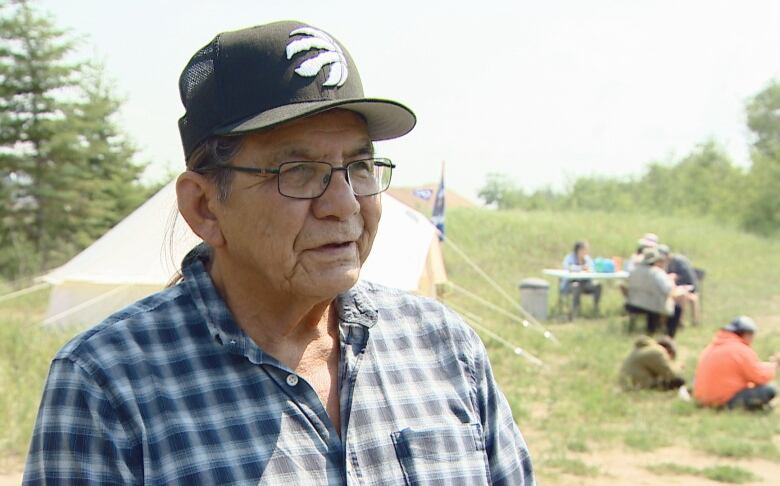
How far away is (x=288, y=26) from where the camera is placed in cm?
147

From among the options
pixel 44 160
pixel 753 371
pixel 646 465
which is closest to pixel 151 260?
pixel 646 465

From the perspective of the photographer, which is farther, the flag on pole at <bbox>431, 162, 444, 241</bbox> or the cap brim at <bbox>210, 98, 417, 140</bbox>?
the flag on pole at <bbox>431, 162, 444, 241</bbox>

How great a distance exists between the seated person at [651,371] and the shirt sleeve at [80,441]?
7.78m

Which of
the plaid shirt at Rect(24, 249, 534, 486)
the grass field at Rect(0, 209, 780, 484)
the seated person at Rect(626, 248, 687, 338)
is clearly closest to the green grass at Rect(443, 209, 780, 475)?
the grass field at Rect(0, 209, 780, 484)

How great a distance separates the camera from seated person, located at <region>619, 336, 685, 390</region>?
8516 millimetres

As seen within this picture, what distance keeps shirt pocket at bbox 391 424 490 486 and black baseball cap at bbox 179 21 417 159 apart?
58 cm

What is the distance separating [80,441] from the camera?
4.28ft

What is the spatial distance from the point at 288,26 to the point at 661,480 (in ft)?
18.2

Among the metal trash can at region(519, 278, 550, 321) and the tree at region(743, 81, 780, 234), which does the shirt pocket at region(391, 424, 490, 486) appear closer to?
the metal trash can at region(519, 278, 550, 321)

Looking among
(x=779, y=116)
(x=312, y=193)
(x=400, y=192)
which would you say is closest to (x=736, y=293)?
(x=400, y=192)

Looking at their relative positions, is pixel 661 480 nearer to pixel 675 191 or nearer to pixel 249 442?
pixel 249 442

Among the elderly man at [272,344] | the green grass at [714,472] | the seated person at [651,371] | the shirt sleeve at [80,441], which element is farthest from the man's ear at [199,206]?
the seated person at [651,371]

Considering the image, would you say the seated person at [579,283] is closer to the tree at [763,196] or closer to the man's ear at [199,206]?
the man's ear at [199,206]

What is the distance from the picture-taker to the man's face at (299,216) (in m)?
1.46
